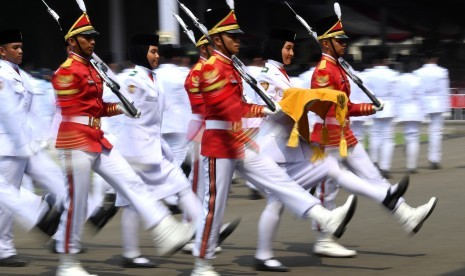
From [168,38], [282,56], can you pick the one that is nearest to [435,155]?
[168,38]

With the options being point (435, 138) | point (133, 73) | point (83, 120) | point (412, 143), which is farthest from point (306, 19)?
point (83, 120)

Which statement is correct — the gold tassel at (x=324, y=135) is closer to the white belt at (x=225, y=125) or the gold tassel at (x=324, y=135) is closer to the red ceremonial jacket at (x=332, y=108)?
the red ceremonial jacket at (x=332, y=108)

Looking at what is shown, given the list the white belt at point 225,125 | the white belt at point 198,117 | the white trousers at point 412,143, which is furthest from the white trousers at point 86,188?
the white trousers at point 412,143

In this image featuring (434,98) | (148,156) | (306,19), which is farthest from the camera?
(306,19)

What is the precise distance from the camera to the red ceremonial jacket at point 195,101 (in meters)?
10.0

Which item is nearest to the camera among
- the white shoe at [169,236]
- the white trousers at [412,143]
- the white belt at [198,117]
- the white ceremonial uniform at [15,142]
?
the white shoe at [169,236]

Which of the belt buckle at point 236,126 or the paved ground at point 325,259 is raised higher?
the belt buckle at point 236,126

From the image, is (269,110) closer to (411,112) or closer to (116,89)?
(116,89)

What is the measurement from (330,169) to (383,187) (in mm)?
498

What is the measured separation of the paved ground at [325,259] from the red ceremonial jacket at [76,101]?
1076 mm

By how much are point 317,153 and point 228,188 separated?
121cm

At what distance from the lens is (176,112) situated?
13.6m

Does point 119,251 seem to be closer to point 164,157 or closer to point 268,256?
point 164,157

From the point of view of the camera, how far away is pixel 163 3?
20484mm
